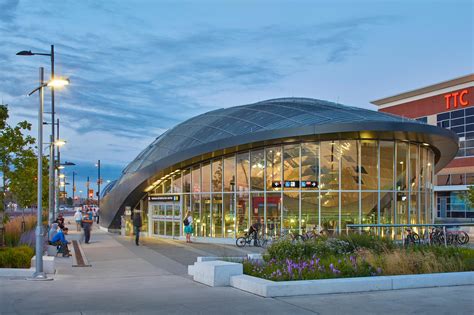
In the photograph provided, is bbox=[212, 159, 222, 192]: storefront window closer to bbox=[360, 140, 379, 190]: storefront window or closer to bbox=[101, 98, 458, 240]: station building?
bbox=[101, 98, 458, 240]: station building

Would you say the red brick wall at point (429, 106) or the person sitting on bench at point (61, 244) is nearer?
the person sitting on bench at point (61, 244)

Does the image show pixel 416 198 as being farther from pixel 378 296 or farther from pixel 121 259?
pixel 378 296

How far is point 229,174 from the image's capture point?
32.9 m

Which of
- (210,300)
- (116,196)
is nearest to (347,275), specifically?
(210,300)

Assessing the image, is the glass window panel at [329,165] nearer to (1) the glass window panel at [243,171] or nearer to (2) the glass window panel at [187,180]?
(1) the glass window panel at [243,171]


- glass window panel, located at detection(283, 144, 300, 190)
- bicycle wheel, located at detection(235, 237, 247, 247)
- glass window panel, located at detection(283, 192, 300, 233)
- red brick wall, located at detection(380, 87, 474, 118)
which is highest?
red brick wall, located at detection(380, 87, 474, 118)

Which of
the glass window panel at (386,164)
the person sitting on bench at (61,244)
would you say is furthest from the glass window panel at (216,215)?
the person sitting on bench at (61,244)

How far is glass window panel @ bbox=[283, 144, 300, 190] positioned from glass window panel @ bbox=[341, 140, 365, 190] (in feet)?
7.47

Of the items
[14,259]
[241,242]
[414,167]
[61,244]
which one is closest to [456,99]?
[414,167]

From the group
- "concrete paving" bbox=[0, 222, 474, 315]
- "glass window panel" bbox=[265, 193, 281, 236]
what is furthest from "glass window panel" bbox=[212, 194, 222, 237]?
"concrete paving" bbox=[0, 222, 474, 315]

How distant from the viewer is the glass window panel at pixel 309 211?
30281mm

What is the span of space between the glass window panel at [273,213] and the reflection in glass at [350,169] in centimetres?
347

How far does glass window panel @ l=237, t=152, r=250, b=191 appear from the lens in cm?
3219

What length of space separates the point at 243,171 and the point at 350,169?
19.0 feet
